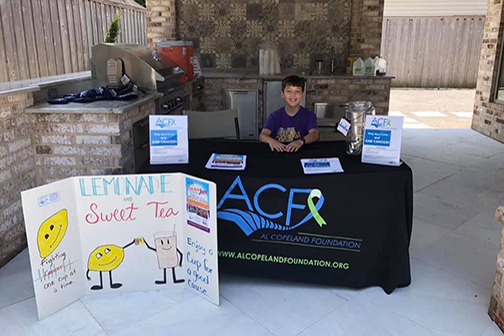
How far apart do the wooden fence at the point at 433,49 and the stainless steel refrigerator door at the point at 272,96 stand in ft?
24.4

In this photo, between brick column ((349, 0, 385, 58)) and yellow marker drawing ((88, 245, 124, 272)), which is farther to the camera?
brick column ((349, 0, 385, 58))

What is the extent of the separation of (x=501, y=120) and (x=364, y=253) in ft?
15.9

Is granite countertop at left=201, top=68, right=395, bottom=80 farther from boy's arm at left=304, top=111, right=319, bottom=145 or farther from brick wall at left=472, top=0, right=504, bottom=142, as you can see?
boy's arm at left=304, top=111, right=319, bottom=145

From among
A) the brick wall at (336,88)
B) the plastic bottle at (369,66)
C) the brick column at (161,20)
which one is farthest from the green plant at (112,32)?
the plastic bottle at (369,66)

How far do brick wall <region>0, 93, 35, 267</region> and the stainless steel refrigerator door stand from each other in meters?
3.22

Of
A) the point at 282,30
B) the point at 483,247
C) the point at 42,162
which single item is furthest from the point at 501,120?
the point at 42,162

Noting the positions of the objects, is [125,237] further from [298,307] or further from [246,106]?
[246,106]

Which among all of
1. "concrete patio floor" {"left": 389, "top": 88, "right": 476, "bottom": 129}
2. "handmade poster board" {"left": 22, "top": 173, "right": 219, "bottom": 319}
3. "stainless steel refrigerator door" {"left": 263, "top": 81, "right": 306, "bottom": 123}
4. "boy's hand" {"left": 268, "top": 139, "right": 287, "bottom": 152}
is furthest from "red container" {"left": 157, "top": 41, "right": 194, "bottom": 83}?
"concrete patio floor" {"left": 389, "top": 88, "right": 476, "bottom": 129}

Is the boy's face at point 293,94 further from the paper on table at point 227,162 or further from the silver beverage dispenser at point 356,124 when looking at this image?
the paper on table at point 227,162

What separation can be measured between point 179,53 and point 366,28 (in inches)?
109

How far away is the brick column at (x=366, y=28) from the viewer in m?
5.86

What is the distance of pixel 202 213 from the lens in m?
2.20

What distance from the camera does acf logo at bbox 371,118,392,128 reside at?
2.29 meters

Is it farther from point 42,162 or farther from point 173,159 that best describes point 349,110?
point 42,162
